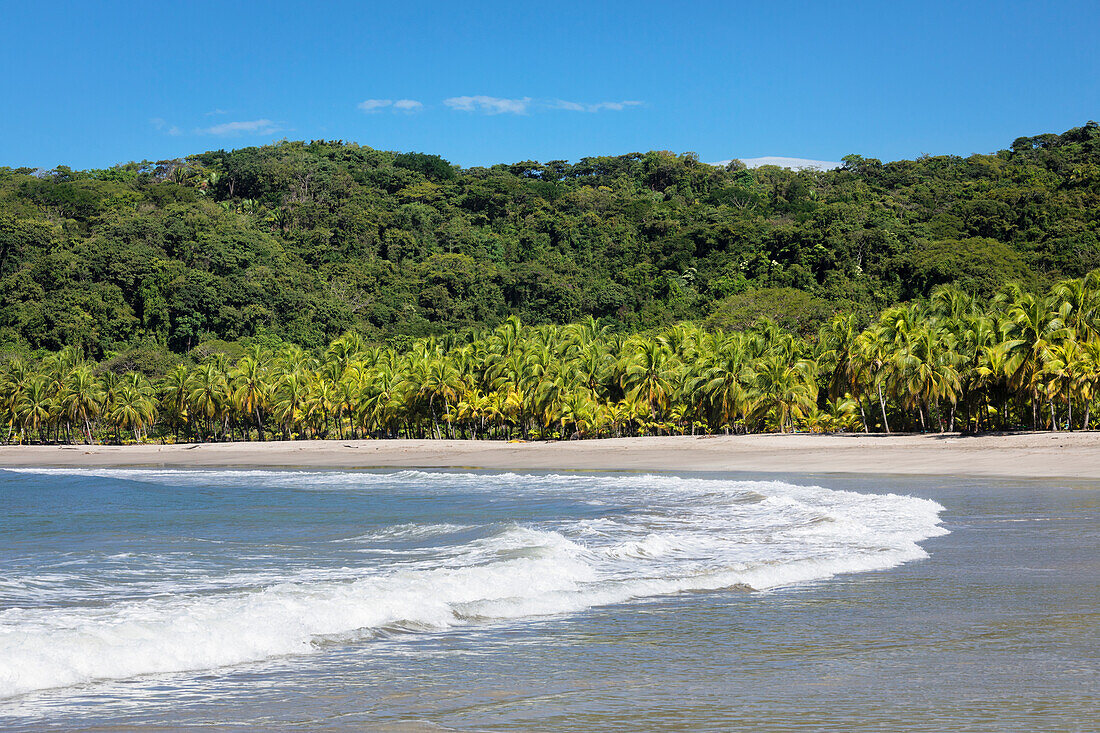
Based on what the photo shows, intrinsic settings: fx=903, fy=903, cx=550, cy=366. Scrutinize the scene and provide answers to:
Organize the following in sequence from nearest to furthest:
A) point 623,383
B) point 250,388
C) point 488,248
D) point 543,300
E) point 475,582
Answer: point 475,582
point 623,383
point 250,388
point 543,300
point 488,248

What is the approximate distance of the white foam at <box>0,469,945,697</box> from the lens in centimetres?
680

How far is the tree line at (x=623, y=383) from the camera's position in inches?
1380

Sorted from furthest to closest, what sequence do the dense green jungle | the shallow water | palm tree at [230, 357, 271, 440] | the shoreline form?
palm tree at [230, 357, 271, 440] → the dense green jungle → the shoreline → the shallow water

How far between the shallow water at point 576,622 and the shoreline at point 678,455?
10.9 meters

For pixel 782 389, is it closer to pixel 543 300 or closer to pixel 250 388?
pixel 250 388

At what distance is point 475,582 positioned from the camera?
9383 millimetres

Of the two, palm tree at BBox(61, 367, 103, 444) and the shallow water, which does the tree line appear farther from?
the shallow water

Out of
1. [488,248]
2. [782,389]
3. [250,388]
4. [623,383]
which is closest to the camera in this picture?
[782,389]

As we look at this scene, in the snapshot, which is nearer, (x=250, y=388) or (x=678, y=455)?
(x=678, y=455)

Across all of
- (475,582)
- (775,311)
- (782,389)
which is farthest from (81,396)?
(475,582)

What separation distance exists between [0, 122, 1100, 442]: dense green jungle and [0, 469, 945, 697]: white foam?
23797mm

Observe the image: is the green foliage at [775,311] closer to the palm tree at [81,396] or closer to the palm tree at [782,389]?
the palm tree at [782,389]

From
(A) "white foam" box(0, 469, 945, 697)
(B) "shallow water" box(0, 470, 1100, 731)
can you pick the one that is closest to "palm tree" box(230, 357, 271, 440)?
(B) "shallow water" box(0, 470, 1100, 731)

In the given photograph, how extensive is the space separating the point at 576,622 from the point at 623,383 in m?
38.9
